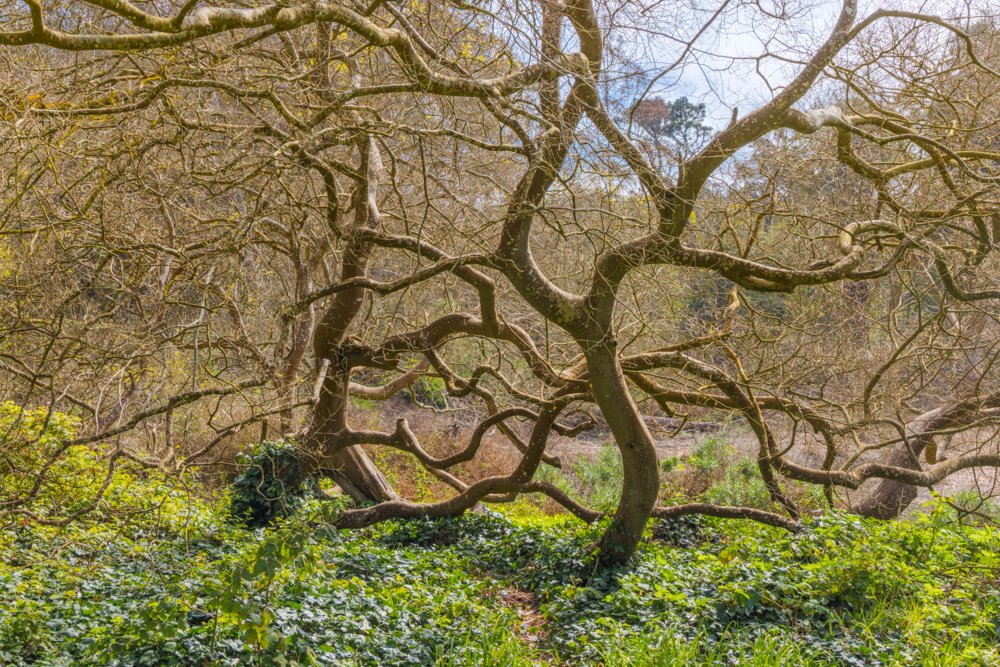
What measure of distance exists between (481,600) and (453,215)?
3.40 meters

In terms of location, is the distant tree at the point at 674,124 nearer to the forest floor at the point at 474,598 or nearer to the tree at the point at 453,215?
the tree at the point at 453,215

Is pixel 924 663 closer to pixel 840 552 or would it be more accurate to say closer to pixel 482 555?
pixel 840 552

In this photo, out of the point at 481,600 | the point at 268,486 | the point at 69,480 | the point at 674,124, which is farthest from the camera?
the point at 268,486

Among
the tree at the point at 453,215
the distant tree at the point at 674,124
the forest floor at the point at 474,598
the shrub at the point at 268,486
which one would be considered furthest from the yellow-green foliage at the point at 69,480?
the distant tree at the point at 674,124

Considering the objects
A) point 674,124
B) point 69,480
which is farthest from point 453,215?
point 69,480

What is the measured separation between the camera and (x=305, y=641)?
430cm

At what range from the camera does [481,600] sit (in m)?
6.19

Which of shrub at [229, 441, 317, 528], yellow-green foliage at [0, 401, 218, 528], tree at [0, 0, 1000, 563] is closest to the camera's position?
tree at [0, 0, 1000, 563]

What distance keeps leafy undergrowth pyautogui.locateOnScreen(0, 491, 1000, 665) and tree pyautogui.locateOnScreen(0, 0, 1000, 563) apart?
70cm

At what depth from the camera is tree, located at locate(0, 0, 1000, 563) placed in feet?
15.3

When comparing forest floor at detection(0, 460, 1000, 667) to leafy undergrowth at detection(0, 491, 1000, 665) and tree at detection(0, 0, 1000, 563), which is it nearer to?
leafy undergrowth at detection(0, 491, 1000, 665)

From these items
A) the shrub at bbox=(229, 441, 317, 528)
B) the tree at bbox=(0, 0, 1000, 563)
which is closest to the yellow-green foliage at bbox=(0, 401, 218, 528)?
the tree at bbox=(0, 0, 1000, 563)

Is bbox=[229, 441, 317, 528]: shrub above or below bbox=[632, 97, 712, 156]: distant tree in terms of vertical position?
below

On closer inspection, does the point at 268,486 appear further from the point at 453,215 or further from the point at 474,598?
the point at 453,215
